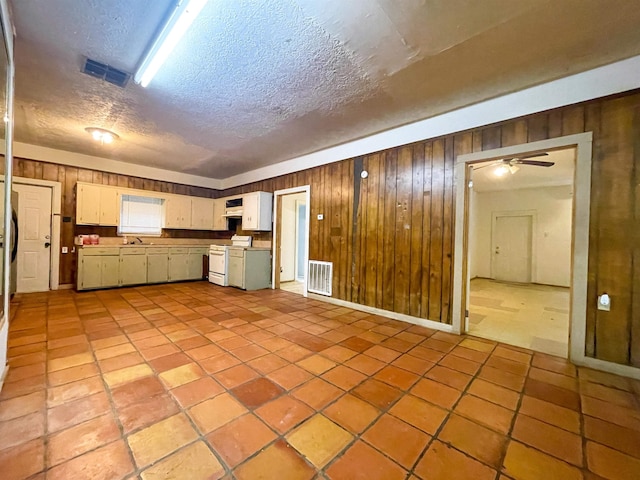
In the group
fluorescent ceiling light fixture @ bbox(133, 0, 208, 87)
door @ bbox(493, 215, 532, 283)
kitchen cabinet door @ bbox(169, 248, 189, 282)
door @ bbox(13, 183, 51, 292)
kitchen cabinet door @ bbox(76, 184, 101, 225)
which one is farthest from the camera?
door @ bbox(493, 215, 532, 283)

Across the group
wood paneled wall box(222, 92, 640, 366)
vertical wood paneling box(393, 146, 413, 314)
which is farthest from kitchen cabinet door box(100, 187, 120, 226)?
vertical wood paneling box(393, 146, 413, 314)

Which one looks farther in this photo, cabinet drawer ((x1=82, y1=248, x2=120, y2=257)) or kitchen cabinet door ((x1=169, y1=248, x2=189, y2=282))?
kitchen cabinet door ((x1=169, y1=248, x2=189, y2=282))

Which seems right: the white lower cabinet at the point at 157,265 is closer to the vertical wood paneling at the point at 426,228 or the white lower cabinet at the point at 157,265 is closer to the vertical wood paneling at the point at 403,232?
the vertical wood paneling at the point at 403,232

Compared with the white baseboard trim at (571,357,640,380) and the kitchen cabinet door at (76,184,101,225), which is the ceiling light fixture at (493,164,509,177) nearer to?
the white baseboard trim at (571,357,640,380)

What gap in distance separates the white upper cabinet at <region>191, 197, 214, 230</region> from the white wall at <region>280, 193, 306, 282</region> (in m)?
2.26

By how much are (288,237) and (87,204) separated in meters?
4.08

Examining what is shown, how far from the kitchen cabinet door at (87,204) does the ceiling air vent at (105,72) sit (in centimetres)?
362

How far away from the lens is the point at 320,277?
470 centimetres

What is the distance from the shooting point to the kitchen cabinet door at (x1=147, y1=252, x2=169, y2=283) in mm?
5628

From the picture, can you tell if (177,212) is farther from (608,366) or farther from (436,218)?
(608,366)

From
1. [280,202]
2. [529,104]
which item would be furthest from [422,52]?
[280,202]

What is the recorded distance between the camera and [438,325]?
325cm

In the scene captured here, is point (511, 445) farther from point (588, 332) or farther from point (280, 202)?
point (280, 202)

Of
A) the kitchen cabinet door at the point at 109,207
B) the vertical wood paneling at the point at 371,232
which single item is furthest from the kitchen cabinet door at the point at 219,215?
the vertical wood paneling at the point at 371,232
